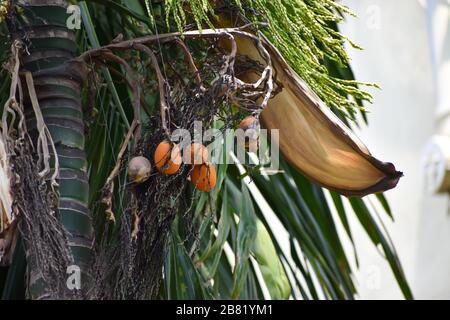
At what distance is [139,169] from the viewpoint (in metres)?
1.08

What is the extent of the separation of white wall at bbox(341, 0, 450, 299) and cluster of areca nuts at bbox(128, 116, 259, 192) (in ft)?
9.98

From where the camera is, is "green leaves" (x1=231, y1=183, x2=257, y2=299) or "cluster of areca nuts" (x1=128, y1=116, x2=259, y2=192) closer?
"cluster of areca nuts" (x1=128, y1=116, x2=259, y2=192)

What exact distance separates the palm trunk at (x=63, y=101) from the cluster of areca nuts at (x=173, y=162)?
11 centimetres

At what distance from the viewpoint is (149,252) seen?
1133mm

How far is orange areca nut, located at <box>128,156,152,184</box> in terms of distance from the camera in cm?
108

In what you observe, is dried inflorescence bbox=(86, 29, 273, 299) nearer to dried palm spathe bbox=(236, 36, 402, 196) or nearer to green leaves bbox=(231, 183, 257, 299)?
dried palm spathe bbox=(236, 36, 402, 196)

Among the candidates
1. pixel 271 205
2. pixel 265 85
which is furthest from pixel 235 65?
pixel 271 205

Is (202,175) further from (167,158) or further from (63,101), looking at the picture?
(63,101)

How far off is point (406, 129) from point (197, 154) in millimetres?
3454

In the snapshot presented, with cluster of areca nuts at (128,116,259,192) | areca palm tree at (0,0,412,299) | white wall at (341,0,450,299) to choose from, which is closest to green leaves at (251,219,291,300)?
areca palm tree at (0,0,412,299)

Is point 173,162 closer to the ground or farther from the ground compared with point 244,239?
closer to the ground

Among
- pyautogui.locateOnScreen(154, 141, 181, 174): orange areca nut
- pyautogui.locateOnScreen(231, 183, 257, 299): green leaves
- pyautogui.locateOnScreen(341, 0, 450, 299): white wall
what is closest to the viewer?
pyautogui.locateOnScreen(154, 141, 181, 174): orange areca nut

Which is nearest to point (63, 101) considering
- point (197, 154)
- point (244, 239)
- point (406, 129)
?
point (197, 154)
